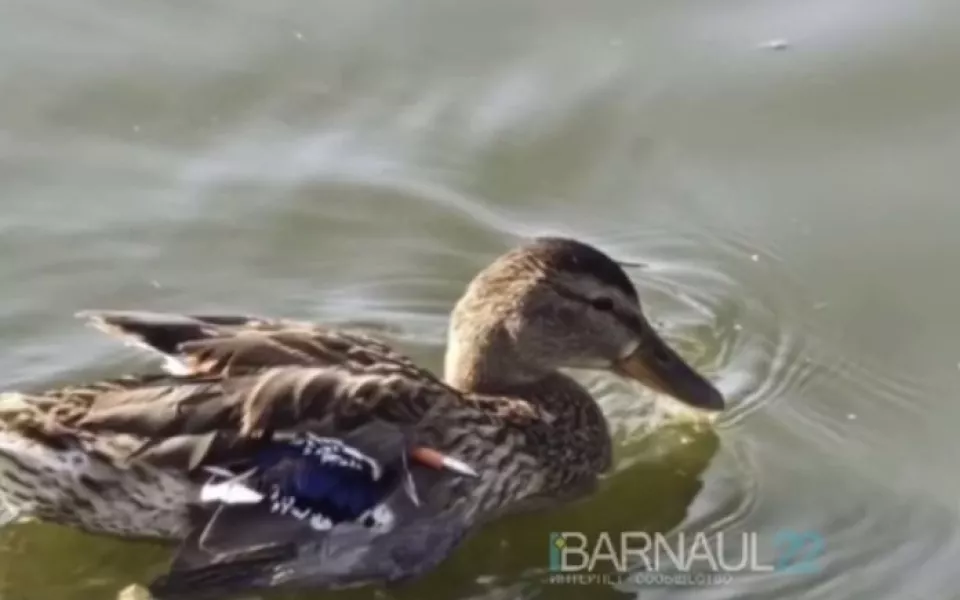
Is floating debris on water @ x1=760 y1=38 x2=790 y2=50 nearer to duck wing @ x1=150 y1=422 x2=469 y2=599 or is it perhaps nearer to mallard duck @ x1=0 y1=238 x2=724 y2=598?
mallard duck @ x1=0 y1=238 x2=724 y2=598

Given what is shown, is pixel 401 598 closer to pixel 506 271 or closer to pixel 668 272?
pixel 506 271

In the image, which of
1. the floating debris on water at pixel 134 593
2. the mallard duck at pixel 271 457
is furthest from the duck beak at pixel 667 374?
the floating debris on water at pixel 134 593

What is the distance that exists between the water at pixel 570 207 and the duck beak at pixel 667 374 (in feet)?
0.50

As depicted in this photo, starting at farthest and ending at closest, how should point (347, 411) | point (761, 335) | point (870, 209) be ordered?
point (870, 209) < point (761, 335) < point (347, 411)

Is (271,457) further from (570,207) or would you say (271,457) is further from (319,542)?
(570,207)

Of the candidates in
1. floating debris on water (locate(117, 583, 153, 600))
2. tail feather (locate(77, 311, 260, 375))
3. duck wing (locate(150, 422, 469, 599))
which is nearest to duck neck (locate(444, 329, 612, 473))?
duck wing (locate(150, 422, 469, 599))

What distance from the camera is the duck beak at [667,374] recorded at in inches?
240

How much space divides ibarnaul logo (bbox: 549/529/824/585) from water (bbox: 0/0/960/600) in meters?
0.05

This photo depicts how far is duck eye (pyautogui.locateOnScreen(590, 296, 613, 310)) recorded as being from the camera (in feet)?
19.8

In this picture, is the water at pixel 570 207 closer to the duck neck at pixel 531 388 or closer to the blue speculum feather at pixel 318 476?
the duck neck at pixel 531 388

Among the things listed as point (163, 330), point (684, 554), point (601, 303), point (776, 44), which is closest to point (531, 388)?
point (601, 303)

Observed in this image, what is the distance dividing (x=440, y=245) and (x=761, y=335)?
107cm

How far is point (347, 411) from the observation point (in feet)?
17.7

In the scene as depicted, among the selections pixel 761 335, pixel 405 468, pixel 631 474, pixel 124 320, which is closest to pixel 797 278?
pixel 761 335
